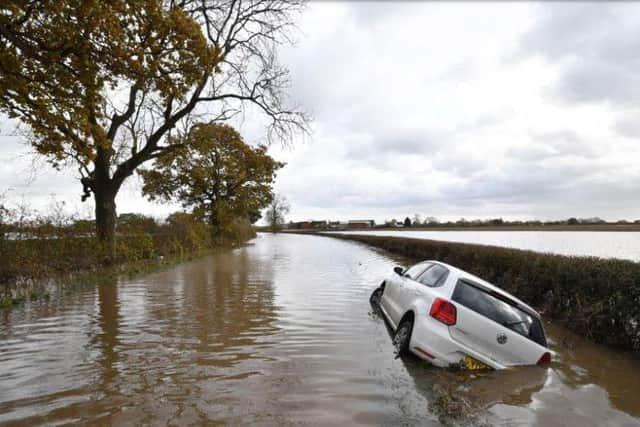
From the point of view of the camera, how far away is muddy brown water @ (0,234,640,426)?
3936 millimetres

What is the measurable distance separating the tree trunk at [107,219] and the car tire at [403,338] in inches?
512

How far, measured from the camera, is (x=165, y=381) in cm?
465

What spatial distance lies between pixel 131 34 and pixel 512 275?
11755 mm

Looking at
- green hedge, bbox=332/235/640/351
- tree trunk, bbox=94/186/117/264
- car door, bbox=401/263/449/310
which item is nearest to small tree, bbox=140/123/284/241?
tree trunk, bbox=94/186/117/264

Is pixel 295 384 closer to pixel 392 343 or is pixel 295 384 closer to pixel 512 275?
pixel 392 343

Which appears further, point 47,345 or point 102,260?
point 102,260

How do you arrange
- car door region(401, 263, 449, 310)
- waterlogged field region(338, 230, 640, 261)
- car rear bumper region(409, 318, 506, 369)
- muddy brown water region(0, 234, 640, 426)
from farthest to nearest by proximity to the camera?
waterlogged field region(338, 230, 640, 261) → car door region(401, 263, 449, 310) → car rear bumper region(409, 318, 506, 369) → muddy brown water region(0, 234, 640, 426)

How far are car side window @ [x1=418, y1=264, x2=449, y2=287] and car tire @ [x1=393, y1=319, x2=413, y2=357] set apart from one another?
30.4 inches

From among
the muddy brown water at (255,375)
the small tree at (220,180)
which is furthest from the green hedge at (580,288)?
the small tree at (220,180)

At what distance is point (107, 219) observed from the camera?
15.7m

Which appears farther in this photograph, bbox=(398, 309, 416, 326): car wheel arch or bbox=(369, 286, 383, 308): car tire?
bbox=(369, 286, 383, 308): car tire

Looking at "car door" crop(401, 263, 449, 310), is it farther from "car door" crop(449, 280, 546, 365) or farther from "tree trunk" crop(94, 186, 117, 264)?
"tree trunk" crop(94, 186, 117, 264)

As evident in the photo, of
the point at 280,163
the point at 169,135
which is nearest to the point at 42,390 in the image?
the point at 169,135

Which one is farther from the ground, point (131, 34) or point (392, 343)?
point (131, 34)
